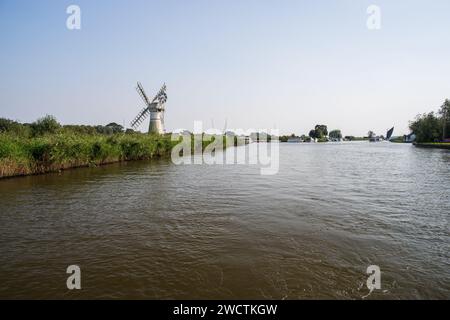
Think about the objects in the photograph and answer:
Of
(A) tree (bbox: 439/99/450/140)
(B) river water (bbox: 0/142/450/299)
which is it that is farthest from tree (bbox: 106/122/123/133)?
(A) tree (bbox: 439/99/450/140)

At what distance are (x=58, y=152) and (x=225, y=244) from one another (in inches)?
782

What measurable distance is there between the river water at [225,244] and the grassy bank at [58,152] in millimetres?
5543

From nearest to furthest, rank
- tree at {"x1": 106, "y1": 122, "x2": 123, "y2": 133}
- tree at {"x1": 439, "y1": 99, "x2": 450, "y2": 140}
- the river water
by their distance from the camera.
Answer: the river water
tree at {"x1": 439, "y1": 99, "x2": 450, "y2": 140}
tree at {"x1": 106, "y1": 122, "x2": 123, "y2": 133}

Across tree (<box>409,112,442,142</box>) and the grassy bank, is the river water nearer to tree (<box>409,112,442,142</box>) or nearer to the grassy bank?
the grassy bank

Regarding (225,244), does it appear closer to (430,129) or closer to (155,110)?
(155,110)

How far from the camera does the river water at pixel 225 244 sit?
5.14 metres

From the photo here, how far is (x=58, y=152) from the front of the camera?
70.1 feet

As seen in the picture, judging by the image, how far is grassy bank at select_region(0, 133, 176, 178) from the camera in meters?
18.2

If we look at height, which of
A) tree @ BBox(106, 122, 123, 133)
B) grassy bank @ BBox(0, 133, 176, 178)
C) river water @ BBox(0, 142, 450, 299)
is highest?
tree @ BBox(106, 122, 123, 133)

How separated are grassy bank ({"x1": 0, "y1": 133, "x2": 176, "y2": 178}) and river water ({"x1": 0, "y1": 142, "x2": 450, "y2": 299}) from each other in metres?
5.54

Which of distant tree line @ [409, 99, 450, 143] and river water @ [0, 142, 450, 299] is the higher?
distant tree line @ [409, 99, 450, 143]

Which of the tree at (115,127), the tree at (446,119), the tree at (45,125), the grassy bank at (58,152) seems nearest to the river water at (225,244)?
the grassy bank at (58,152)

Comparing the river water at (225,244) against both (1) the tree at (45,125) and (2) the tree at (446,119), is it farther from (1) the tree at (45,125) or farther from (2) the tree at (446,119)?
(2) the tree at (446,119)
